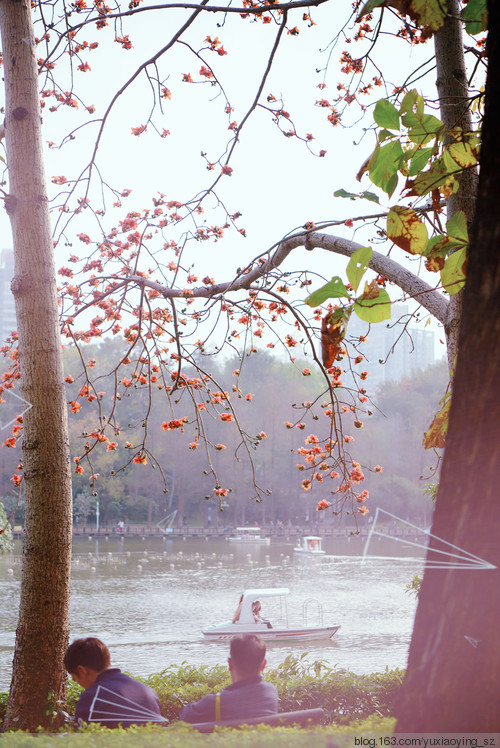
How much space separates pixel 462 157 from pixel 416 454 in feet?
122

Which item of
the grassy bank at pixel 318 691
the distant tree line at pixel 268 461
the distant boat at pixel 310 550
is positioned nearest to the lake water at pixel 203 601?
the distant boat at pixel 310 550

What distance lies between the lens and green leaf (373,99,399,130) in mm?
1061

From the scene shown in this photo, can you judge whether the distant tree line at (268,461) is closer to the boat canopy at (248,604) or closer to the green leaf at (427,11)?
the boat canopy at (248,604)

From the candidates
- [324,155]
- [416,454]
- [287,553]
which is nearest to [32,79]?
[324,155]

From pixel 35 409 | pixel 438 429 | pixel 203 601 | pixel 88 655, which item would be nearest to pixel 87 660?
pixel 88 655

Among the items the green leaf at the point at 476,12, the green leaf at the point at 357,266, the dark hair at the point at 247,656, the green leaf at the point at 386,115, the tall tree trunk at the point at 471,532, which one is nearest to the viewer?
the tall tree trunk at the point at 471,532

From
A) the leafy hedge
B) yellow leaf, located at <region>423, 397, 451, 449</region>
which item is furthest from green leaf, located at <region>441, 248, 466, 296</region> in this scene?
the leafy hedge

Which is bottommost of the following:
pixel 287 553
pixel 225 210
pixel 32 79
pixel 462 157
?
pixel 287 553

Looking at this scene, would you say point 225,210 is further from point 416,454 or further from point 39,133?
point 416,454

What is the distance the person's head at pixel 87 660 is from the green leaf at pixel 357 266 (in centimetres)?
180

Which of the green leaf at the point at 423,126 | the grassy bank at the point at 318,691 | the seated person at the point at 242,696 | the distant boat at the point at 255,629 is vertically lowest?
the distant boat at the point at 255,629

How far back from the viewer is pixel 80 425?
2898cm

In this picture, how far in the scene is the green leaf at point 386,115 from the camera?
1.06 m

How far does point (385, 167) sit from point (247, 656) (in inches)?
72.2
